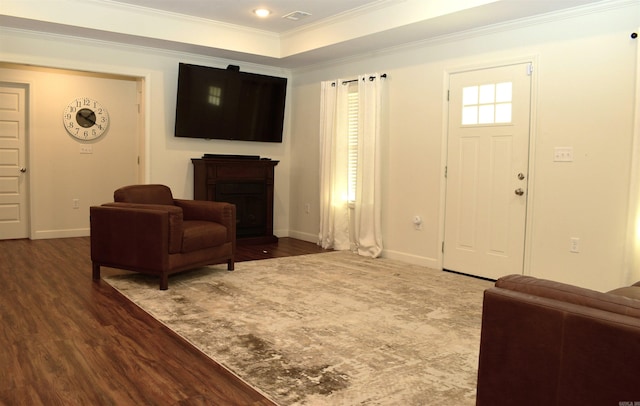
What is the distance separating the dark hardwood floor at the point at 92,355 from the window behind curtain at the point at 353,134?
3165 millimetres

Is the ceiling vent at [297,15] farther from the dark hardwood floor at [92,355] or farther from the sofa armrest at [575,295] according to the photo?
the sofa armrest at [575,295]

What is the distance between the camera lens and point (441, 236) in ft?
17.4

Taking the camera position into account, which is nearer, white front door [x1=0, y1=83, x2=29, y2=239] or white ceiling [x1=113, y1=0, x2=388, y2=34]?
white ceiling [x1=113, y1=0, x2=388, y2=34]

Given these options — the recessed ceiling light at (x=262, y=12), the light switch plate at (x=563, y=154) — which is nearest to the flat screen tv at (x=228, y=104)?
the recessed ceiling light at (x=262, y=12)

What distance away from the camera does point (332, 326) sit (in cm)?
333

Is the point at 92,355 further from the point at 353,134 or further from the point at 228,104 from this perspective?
the point at 228,104

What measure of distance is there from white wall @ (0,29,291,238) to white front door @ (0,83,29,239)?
17 cm

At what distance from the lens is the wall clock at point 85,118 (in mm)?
6934

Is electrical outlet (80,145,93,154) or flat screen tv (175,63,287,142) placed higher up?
flat screen tv (175,63,287,142)

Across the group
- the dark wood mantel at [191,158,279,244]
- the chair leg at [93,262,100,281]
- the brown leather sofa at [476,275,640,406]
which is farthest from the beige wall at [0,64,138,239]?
the brown leather sofa at [476,275,640,406]

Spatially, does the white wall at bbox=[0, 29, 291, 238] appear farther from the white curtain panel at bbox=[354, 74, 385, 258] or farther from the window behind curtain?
the white curtain panel at bbox=[354, 74, 385, 258]

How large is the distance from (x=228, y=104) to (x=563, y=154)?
13.8ft

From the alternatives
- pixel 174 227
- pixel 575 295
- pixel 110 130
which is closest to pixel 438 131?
pixel 174 227

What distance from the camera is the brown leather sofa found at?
1452 millimetres
